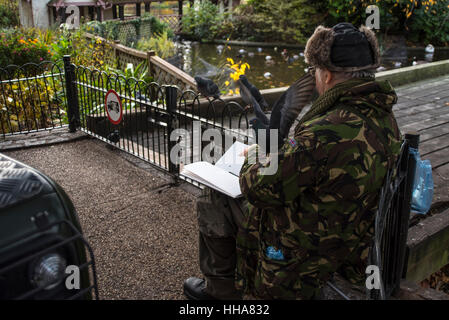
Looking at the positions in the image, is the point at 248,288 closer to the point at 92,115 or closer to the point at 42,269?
the point at 42,269

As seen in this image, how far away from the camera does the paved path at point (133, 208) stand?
10.1 ft

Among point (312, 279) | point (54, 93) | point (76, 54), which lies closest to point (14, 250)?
point (312, 279)

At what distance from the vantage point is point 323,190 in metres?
1.92

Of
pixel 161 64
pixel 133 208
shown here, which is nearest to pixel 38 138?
pixel 133 208

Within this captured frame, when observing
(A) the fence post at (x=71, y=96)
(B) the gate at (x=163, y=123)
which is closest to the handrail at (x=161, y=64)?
(B) the gate at (x=163, y=123)

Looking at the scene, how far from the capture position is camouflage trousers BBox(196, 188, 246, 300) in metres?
2.41

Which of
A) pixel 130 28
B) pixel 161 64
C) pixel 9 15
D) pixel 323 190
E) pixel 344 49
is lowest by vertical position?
pixel 323 190

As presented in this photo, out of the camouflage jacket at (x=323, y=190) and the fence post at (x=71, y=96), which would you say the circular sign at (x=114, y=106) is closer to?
the fence post at (x=71, y=96)

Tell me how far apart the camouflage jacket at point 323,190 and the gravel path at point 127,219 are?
1.06m

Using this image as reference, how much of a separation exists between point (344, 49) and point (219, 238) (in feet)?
3.88

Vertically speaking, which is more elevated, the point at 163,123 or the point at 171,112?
the point at 171,112

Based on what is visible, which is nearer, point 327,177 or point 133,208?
point 327,177

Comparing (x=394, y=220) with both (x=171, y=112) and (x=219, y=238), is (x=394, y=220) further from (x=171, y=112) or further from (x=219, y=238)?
(x=171, y=112)
